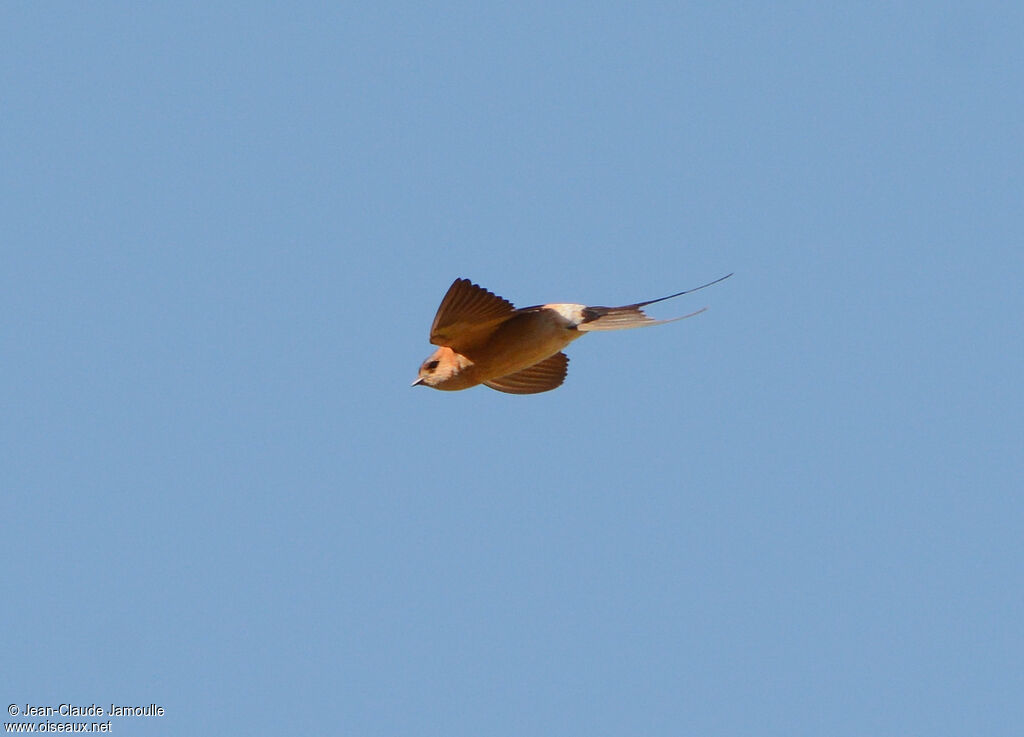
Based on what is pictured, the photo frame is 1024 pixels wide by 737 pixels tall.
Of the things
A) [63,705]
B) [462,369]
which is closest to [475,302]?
[462,369]

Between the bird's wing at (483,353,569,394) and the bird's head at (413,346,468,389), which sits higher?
the bird's wing at (483,353,569,394)

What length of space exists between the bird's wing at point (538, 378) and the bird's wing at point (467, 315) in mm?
1412

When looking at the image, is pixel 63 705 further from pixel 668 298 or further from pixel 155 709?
pixel 668 298

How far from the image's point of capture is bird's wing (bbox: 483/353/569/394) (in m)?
10.9

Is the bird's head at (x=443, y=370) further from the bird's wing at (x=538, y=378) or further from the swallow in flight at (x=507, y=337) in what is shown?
the bird's wing at (x=538, y=378)

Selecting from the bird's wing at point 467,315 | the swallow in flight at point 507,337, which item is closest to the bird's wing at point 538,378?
the swallow in flight at point 507,337

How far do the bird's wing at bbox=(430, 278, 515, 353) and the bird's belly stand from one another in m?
0.10

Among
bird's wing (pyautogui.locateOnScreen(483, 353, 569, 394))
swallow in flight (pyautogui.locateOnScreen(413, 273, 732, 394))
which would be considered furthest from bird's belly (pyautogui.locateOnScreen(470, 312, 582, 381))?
bird's wing (pyautogui.locateOnScreen(483, 353, 569, 394))

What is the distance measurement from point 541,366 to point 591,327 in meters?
1.35

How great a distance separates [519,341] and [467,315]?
0.62 metres

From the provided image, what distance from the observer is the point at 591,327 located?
9.66 m

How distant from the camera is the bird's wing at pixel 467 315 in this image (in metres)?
8.91

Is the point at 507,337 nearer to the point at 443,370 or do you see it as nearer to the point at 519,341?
the point at 519,341

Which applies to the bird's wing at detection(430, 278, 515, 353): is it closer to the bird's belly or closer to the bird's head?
the bird's belly
